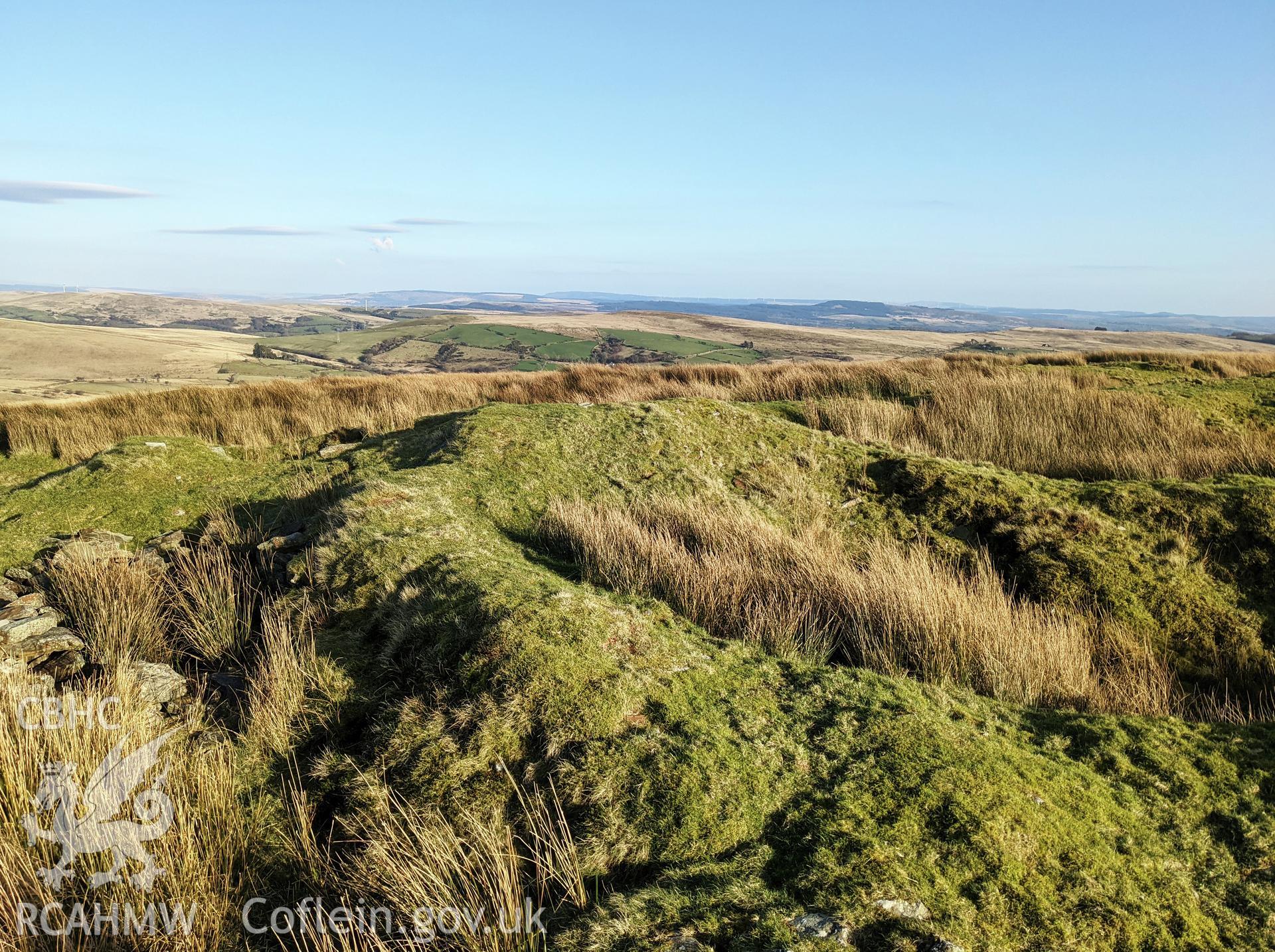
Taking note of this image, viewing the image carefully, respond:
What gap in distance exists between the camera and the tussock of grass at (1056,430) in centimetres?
1032

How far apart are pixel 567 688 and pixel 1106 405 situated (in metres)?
13.1

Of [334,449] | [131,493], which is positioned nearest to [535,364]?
[334,449]

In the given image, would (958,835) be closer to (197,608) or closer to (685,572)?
(685,572)

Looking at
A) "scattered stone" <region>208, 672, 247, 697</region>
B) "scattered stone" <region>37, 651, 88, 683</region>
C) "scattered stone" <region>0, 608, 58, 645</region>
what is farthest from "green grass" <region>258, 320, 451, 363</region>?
"scattered stone" <region>208, 672, 247, 697</region>

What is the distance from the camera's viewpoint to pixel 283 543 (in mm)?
7312

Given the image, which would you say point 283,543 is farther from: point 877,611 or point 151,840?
point 877,611

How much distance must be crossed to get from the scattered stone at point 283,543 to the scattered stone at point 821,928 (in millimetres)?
6377

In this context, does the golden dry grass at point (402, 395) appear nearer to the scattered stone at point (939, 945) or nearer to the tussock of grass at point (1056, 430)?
the tussock of grass at point (1056, 430)

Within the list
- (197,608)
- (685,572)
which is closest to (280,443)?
(197,608)

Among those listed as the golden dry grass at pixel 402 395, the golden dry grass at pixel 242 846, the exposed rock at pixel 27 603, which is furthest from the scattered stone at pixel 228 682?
the golden dry grass at pixel 402 395

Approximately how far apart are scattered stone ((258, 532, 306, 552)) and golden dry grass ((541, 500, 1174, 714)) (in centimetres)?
289

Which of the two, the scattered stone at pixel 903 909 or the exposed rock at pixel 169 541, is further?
the exposed rock at pixel 169 541

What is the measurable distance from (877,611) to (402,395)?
1329cm

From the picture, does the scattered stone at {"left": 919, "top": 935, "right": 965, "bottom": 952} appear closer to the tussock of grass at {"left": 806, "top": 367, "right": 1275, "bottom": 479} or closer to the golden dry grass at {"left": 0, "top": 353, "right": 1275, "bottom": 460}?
the tussock of grass at {"left": 806, "top": 367, "right": 1275, "bottom": 479}
